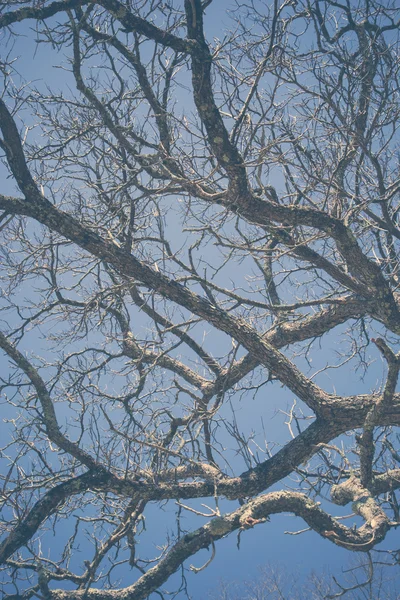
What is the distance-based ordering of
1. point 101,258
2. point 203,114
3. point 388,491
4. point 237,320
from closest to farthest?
point 203,114 → point 101,258 → point 237,320 → point 388,491

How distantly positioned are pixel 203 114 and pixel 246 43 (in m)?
1.13

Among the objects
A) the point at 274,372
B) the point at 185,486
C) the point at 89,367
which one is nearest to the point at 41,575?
the point at 185,486

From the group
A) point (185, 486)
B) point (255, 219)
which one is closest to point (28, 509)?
point (185, 486)

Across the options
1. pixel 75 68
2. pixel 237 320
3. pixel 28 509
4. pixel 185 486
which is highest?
pixel 75 68

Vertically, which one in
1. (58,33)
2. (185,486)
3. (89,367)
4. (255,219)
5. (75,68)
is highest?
(75,68)

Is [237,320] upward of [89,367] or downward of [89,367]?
downward

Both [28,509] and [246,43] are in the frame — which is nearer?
[246,43]

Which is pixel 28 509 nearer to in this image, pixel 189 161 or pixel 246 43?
pixel 189 161

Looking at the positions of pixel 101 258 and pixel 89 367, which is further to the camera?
pixel 89 367

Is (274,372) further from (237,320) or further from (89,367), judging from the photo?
(89,367)

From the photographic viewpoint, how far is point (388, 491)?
5848 millimetres

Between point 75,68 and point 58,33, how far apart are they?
0.76 meters

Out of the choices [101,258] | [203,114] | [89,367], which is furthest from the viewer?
[89,367]

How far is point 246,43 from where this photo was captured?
4.78m
